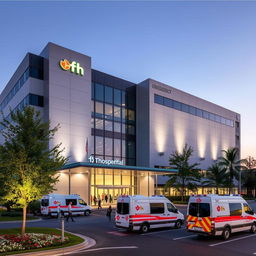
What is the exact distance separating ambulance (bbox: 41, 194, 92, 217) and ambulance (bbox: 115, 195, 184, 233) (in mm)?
11484

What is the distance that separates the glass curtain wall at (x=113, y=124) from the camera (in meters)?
48.6

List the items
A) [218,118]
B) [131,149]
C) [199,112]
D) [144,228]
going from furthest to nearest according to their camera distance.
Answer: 1. [218,118]
2. [199,112]
3. [131,149]
4. [144,228]

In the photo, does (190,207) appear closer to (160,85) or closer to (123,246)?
(123,246)

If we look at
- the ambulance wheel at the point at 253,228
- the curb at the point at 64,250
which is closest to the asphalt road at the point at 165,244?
the ambulance wheel at the point at 253,228

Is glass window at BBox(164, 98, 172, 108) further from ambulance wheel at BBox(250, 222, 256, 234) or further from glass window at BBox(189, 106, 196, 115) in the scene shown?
ambulance wheel at BBox(250, 222, 256, 234)

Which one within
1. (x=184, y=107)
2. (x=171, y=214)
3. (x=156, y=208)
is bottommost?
(x=171, y=214)

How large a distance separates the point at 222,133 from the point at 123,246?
2433 inches

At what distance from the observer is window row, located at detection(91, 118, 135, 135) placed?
4850cm

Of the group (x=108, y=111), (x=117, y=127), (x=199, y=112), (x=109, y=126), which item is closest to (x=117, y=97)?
(x=108, y=111)

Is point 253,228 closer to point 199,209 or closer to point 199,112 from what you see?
point 199,209

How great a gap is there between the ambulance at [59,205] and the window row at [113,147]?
16.0 metres

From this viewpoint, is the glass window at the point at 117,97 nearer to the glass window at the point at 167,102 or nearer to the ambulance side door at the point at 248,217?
the glass window at the point at 167,102

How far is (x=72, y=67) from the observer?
4441 centimetres

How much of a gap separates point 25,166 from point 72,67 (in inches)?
1175
